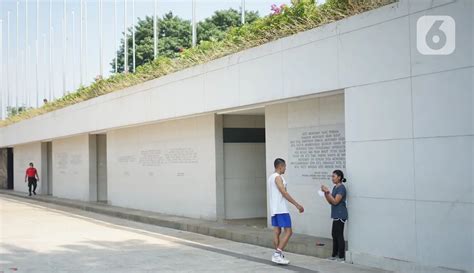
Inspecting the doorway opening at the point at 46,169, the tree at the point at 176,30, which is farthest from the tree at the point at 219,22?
the doorway opening at the point at 46,169

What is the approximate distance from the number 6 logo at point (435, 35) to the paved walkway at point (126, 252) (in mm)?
3326

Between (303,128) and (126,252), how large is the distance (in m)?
4.23

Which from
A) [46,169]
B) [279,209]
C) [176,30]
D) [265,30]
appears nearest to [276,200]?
[279,209]

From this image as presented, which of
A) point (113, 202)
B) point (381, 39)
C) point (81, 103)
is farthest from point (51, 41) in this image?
point (381, 39)

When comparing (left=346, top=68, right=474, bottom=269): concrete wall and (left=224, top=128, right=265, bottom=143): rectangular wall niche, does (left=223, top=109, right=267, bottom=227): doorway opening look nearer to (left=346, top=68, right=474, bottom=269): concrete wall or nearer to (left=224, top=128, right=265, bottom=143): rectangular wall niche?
(left=224, top=128, right=265, bottom=143): rectangular wall niche

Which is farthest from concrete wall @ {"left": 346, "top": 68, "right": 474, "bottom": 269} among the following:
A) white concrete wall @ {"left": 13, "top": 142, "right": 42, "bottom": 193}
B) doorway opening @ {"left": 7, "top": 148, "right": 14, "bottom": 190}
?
doorway opening @ {"left": 7, "top": 148, "right": 14, "bottom": 190}

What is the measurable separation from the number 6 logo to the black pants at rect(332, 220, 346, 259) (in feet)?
9.93

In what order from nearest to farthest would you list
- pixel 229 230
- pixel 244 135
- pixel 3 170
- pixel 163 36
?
pixel 229 230 → pixel 244 135 → pixel 3 170 → pixel 163 36

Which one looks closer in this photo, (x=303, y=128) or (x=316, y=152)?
(x=316, y=152)

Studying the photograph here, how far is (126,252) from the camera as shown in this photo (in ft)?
34.0

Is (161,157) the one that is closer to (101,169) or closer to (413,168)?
(101,169)

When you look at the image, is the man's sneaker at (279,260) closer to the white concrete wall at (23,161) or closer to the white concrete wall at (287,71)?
the white concrete wall at (287,71)

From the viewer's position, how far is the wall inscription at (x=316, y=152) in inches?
401

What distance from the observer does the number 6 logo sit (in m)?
7.22
